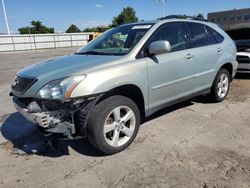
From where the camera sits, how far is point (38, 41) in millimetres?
31000

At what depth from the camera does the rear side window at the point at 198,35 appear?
4774 millimetres

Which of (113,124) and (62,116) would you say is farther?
(113,124)

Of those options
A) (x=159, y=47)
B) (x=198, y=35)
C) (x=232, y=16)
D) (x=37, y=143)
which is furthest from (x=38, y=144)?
(x=232, y=16)

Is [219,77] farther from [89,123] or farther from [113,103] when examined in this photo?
[89,123]

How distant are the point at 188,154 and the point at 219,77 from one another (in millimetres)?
2496

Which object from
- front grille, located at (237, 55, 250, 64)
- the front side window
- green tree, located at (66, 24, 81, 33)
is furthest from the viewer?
green tree, located at (66, 24, 81, 33)

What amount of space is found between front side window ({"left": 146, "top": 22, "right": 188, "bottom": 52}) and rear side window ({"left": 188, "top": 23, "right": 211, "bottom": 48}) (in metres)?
0.19

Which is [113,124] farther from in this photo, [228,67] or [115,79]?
[228,67]

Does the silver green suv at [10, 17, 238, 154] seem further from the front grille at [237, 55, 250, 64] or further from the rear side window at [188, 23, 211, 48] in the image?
the front grille at [237, 55, 250, 64]

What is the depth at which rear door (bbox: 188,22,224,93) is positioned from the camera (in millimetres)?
4754

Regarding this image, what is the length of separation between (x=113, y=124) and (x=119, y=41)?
1.50 metres

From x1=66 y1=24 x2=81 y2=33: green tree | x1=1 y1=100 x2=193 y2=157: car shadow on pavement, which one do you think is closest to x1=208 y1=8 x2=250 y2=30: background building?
x1=66 y1=24 x2=81 y2=33: green tree

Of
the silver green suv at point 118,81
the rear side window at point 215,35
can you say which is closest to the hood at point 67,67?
the silver green suv at point 118,81

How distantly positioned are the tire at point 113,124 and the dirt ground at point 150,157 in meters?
0.16
